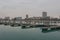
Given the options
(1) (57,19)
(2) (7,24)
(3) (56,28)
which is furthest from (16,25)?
(1) (57,19)

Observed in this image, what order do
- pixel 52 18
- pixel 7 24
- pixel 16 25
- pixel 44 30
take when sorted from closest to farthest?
pixel 44 30
pixel 16 25
pixel 7 24
pixel 52 18

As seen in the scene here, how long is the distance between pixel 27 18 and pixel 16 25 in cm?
3604

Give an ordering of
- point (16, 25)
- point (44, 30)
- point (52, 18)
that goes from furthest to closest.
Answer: point (52, 18) → point (16, 25) → point (44, 30)

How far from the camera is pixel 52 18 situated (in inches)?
4060

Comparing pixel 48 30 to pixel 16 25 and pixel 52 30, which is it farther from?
pixel 16 25

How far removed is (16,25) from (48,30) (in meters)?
28.7

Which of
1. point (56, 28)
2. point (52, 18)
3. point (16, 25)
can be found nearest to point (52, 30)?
point (56, 28)

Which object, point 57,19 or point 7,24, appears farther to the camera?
point 57,19

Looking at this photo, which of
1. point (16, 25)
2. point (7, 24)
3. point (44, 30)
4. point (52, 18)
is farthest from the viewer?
point (52, 18)

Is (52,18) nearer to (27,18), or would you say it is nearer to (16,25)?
(27,18)

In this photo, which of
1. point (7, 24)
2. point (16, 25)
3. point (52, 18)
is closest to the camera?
point (16, 25)

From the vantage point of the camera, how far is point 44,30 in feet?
148

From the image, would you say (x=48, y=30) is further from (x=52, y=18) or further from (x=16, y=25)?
(x=52, y=18)

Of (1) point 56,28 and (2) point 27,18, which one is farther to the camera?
(2) point 27,18
